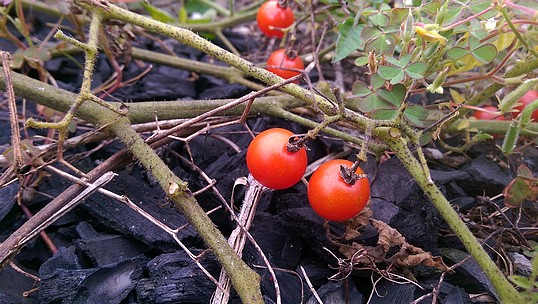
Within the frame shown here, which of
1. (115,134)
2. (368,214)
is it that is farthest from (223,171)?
(368,214)

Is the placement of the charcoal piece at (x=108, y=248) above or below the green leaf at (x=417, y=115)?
below

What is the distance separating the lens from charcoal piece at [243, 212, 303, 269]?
1368 millimetres

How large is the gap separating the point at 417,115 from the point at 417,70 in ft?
0.56

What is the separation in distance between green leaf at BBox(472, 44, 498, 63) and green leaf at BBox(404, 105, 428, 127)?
0.64 ft

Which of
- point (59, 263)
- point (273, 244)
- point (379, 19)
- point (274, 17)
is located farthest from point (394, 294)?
point (274, 17)

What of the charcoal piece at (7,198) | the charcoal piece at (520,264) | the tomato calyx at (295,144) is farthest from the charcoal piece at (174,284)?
the charcoal piece at (520,264)

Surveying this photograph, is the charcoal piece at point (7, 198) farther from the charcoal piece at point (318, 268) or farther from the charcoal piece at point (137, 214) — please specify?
the charcoal piece at point (318, 268)

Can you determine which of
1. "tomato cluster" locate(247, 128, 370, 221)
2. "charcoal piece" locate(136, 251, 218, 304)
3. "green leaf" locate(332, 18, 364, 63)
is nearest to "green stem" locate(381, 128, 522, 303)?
"tomato cluster" locate(247, 128, 370, 221)

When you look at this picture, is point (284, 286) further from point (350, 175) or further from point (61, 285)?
point (61, 285)

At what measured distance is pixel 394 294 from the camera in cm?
126

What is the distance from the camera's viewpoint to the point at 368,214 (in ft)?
4.27

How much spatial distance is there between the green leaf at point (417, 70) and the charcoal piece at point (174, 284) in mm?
745

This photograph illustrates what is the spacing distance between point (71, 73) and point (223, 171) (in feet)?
3.18

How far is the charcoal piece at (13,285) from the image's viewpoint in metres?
1.26
